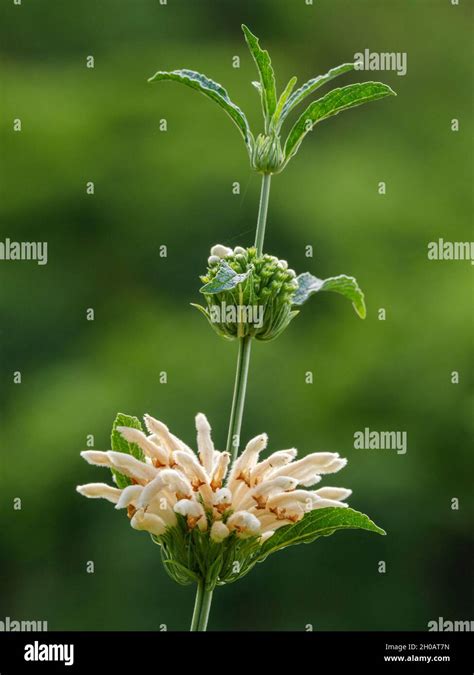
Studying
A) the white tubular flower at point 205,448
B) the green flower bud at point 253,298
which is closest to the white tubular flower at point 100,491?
the white tubular flower at point 205,448

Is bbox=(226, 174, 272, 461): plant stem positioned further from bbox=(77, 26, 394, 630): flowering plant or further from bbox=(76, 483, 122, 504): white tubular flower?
bbox=(76, 483, 122, 504): white tubular flower

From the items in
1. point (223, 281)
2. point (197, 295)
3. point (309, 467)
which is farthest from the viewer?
point (197, 295)

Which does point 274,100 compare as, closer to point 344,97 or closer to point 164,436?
point 344,97

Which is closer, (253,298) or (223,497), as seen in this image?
Answer: (223,497)

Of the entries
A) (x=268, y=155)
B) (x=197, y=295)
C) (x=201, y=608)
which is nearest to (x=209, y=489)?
(x=201, y=608)

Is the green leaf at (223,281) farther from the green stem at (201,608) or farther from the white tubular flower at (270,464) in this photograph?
the green stem at (201,608)

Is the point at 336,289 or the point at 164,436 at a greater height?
the point at 336,289

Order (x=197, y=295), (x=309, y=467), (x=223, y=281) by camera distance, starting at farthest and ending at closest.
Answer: (x=197, y=295) < (x=309, y=467) < (x=223, y=281)
